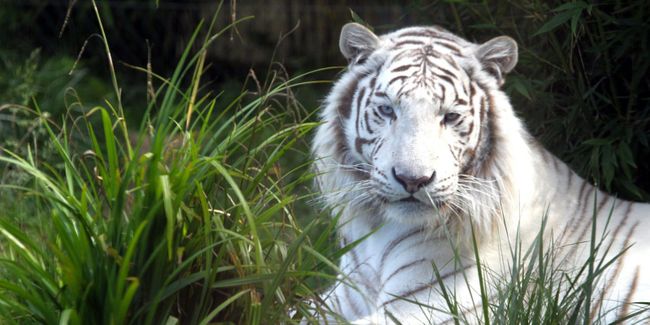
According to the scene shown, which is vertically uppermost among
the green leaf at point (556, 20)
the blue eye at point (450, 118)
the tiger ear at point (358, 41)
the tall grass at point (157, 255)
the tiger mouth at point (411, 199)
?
the green leaf at point (556, 20)

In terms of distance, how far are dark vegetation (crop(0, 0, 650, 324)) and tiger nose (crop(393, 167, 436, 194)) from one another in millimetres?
254

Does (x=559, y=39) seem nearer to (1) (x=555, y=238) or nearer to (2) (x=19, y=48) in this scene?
(1) (x=555, y=238)

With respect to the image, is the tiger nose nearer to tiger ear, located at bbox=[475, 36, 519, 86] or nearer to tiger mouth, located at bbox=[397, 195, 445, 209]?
tiger mouth, located at bbox=[397, 195, 445, 209]

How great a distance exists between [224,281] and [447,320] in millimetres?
721

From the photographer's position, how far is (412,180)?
279 centimetres

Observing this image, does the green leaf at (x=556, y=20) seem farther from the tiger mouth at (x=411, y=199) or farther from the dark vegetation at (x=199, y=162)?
the tiger mouth at (x=411, y=199)

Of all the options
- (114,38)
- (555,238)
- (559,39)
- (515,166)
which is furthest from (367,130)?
(114,38)

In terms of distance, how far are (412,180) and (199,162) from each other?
58 cm

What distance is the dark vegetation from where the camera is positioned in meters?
2.46

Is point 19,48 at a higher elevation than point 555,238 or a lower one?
lower

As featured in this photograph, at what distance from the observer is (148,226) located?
7.94ft

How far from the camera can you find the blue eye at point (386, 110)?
2971mm

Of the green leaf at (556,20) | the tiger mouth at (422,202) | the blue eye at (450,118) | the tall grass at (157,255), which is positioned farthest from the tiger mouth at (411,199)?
the green leaf at (556,20)

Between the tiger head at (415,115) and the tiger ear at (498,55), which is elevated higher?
the tiger ear at (498,55)
